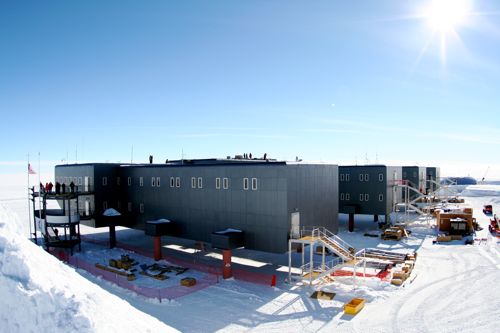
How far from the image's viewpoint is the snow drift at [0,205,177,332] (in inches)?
426

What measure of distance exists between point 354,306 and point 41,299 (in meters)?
17.1

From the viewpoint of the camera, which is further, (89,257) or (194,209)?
(89,257)

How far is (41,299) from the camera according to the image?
1120cm

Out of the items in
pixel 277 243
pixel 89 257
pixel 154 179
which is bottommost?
pixel 89 257

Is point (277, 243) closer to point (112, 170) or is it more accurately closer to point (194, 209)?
point (194, 209)

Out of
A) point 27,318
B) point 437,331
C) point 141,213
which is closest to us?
point 27,318

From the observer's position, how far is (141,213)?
1570 inches

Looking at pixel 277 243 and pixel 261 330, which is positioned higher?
pixel 277 243

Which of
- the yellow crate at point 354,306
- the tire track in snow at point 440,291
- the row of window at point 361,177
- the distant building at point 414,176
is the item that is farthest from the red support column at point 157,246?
the distant building at point 414,176

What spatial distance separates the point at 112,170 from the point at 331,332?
30533 millimetres

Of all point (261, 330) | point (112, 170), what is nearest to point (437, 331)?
point (261, 330)

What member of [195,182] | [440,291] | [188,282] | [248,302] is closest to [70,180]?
[195,182]

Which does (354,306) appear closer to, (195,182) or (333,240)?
(333,240)

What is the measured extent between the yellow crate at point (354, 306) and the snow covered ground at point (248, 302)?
34 centimetres
